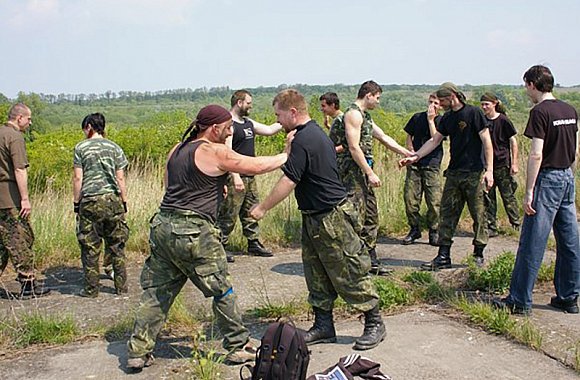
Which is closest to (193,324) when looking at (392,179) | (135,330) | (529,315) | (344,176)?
(135,330)

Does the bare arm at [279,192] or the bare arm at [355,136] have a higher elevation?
the bare arm at [355,136]

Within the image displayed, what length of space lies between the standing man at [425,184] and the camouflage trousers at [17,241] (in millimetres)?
4997

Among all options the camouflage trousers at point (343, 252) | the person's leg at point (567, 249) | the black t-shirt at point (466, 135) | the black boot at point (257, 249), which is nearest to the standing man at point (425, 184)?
the black t-shirt at point (466, 135)

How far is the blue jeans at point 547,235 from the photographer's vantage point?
5.59m

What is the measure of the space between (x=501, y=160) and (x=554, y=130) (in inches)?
153

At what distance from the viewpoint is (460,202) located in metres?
7.49

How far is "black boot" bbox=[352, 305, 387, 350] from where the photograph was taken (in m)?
5.01

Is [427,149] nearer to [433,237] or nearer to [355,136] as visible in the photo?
[355,136]

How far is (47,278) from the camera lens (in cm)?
742

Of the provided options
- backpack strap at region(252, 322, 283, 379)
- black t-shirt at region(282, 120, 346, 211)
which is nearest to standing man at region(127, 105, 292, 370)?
black t-shirt at region(282, 120, 346, 211)

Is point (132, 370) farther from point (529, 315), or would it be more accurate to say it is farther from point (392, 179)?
point (392, 179)

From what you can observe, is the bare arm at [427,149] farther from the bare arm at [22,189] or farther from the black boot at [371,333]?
the bare arm at [22,189]

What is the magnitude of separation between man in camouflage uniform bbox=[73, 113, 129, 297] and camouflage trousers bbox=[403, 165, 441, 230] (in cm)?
426

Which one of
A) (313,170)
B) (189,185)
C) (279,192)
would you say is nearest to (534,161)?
(313,170)
